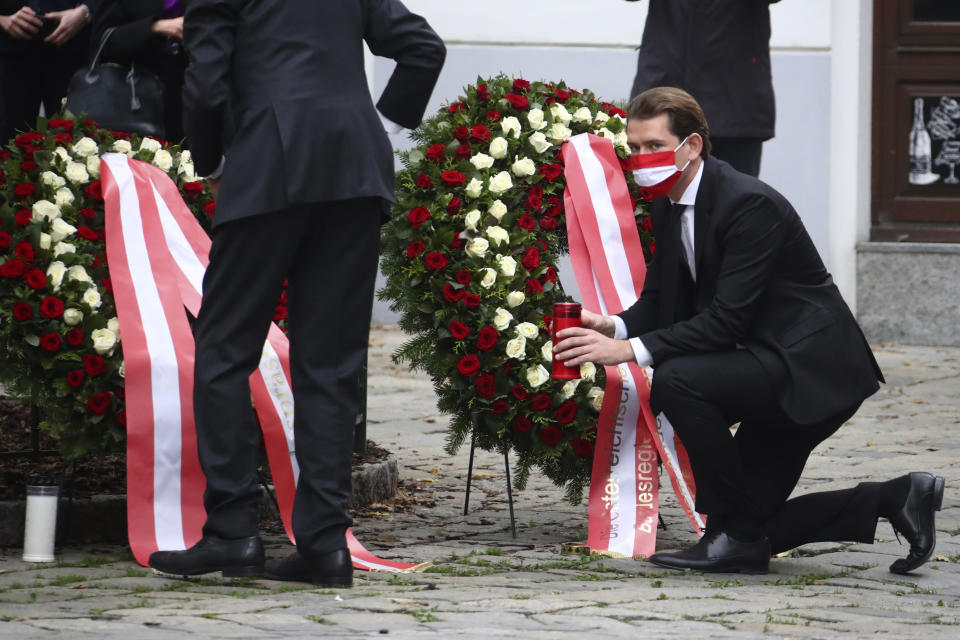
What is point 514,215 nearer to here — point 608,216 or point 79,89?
point 608,216

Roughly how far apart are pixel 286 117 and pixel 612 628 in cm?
163

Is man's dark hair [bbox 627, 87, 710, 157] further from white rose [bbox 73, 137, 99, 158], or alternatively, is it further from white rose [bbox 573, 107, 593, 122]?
white rose [bbox 73, 137, 99, 158]

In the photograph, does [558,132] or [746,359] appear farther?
[558,132]

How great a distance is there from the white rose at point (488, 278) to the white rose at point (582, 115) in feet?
2.52

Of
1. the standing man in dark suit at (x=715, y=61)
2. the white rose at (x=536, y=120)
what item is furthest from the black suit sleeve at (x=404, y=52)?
the standing man in dark suit at (x=715, y=61)

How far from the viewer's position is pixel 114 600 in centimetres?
434

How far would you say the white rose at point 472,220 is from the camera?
5.58 m

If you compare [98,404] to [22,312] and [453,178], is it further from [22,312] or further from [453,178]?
[453,178]

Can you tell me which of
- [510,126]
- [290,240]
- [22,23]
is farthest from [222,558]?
[22,23]

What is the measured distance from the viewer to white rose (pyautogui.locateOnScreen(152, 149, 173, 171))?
5672 mm

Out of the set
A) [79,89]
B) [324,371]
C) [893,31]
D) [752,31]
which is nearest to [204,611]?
[324,371]

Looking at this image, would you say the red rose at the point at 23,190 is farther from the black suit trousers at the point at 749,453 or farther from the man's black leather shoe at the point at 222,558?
the black suit trousers at the point at 749,453

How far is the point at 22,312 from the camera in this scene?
5.18m

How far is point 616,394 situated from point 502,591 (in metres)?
1.20
